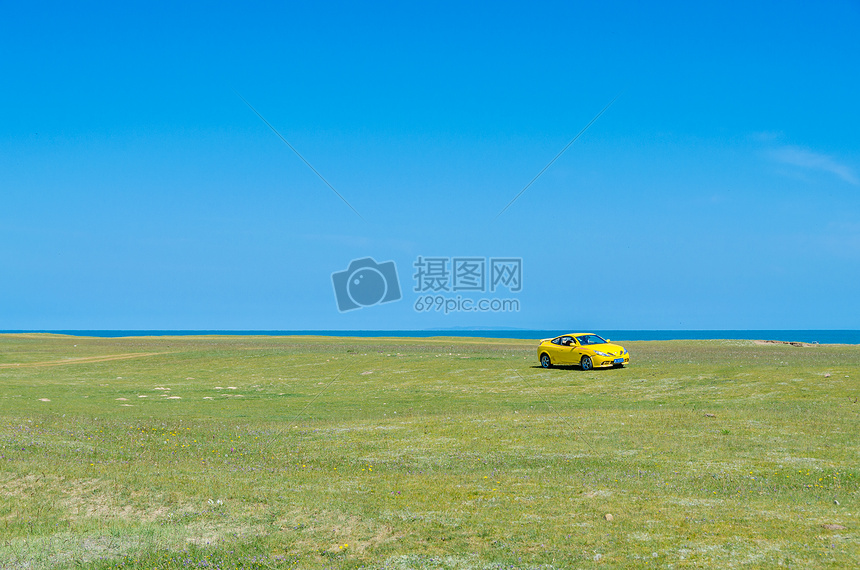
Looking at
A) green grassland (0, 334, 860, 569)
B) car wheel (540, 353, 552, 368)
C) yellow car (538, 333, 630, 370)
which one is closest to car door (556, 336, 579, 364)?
yellow car (538, 333, 630, 370)

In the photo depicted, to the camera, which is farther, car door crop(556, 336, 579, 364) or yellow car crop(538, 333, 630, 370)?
car door crop(556, 336, 579, 364)

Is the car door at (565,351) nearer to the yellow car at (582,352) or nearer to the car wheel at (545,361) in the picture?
the yellow car at (582,352)

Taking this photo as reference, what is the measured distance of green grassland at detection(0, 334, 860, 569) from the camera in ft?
35.8

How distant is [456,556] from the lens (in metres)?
10.6

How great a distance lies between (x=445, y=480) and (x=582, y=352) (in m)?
30.7

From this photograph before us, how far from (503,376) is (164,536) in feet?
107

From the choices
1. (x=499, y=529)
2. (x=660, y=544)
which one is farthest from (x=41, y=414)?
(x=660, y=544)

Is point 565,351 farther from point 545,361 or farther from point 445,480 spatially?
point 445,480

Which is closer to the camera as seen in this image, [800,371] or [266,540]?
[266,540]

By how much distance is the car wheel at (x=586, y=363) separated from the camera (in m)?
44.5

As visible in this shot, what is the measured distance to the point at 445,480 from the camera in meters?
15.7

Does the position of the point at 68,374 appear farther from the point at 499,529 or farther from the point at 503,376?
the point at 499,529

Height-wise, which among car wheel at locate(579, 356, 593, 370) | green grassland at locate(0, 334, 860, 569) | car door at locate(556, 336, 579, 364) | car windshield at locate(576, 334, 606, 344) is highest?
car windshield at locate(576, 334, 606, 344)

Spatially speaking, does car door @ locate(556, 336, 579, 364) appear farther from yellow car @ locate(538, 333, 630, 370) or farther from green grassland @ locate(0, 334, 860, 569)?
green grassland @ locate(0, 334, 860, 569)
